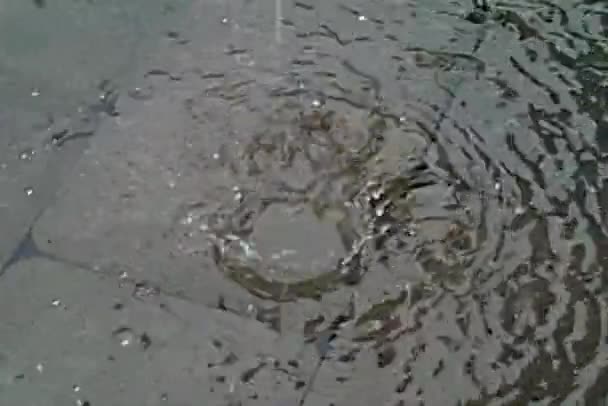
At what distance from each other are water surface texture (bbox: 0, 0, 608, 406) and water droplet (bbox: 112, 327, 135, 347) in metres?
0.03

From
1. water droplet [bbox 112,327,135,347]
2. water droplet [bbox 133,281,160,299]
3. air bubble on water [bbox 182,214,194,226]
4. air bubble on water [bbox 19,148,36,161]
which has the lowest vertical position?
water droplet [bbox 112,327,135,347]

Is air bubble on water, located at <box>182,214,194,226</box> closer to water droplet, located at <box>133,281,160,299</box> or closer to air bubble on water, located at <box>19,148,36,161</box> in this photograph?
water droplet, located at <box>133,281,160,299</box>

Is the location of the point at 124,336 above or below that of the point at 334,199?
below

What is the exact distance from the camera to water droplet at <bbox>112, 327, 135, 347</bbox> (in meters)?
2.44

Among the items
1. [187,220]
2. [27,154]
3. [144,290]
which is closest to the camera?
[144,290]

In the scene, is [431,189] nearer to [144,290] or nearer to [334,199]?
[334,199]

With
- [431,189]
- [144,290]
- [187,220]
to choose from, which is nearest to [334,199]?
[431,189]

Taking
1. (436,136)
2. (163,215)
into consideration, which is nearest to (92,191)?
(163,215)

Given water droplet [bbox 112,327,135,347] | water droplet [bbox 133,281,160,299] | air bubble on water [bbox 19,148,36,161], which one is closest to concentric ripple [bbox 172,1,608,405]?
water droplet [bbox 133,281,160,299]

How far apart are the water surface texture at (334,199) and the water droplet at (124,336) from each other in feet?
0.09

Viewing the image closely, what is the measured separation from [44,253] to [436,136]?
4.52ft

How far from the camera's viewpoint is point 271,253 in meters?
2.62

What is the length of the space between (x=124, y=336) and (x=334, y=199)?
0.81 metres

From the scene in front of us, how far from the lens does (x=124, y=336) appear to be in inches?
96.6
